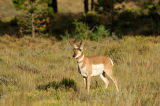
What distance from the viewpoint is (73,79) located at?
300 inches

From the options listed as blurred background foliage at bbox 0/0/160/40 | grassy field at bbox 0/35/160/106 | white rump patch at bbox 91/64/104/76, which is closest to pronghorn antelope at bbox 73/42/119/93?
white rump patch at bbox 91/64/104/76

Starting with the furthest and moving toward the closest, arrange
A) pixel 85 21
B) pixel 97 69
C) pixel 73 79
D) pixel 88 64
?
pixel 85 21
pixel 73 79
pixel 97 69
pixel 88 64

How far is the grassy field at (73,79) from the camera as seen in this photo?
5.28 m

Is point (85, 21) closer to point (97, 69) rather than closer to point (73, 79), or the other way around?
point (73, 79)

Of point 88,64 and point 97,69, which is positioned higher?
point 88,64

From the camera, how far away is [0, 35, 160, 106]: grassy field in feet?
17.3

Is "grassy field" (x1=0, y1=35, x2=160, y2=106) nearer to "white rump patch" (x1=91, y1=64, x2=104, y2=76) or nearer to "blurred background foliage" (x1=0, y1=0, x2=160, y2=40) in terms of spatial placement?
"white rump patch" (x1=91, y1=64, x2=104, y2=76)

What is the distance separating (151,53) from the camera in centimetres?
1074

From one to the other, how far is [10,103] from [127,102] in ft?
6.58

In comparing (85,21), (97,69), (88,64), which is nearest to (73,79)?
(97,69)

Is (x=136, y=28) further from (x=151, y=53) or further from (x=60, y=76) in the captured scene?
(x=60, y=76)

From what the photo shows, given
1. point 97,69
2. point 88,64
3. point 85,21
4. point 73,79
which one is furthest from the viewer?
point 85,21

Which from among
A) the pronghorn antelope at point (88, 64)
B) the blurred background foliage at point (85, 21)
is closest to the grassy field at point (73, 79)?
the pronghorn antelope at point (88, 64)

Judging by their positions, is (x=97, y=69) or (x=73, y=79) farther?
(x=73, y=79)
